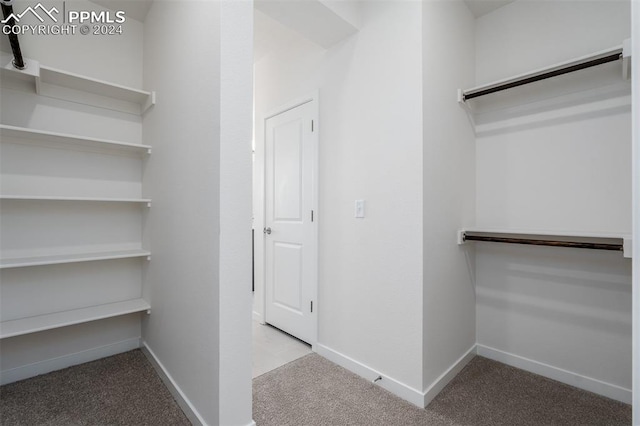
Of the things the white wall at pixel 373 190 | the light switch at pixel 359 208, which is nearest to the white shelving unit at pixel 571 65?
the white wall at pixel 373 190

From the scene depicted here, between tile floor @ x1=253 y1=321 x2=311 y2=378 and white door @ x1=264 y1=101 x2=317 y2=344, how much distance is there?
67mm

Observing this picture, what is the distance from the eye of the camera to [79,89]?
6.82 ft

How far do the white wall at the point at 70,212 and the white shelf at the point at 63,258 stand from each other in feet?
0.23

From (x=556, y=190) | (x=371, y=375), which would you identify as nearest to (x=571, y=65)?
(x=556, y=190)

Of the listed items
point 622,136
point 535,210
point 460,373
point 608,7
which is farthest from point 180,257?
point 608,7

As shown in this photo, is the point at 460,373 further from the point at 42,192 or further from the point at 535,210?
the point at 42,192

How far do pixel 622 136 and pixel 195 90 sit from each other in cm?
247

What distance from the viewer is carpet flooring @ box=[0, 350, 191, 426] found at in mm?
1534

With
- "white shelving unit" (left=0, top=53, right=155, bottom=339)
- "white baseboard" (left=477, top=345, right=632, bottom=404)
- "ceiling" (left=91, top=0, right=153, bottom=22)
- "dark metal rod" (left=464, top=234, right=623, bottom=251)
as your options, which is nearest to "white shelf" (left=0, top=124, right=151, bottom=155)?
"white shelving unit" (left=0, top=53, right=155, bottom=339)

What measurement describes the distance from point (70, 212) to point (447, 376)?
2.84 meters

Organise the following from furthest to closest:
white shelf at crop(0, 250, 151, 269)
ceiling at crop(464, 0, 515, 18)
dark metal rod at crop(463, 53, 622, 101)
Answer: ceiling at crop(464, 0, 515, 18) < white shelf at crop(0, 250, 151, 269) < dark metal rod at crop(463, 53, 622, 101)

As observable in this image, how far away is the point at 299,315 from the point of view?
8.36ft

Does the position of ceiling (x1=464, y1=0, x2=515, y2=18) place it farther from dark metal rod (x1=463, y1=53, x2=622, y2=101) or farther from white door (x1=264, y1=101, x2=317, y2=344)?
white door (x1=264, y1=101, x2=317, y2=344)

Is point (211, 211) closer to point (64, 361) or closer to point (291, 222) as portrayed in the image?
point (291, 222)
